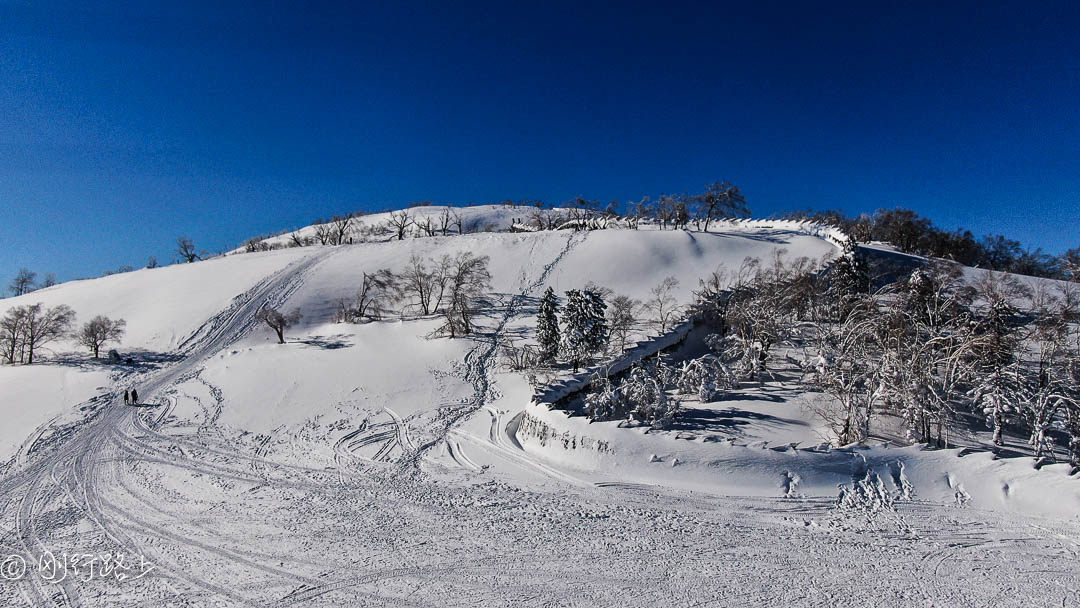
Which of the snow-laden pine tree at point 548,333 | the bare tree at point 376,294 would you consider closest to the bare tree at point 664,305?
the snow-laden pine tree at point 548,333

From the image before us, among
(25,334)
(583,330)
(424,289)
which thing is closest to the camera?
(583,330)

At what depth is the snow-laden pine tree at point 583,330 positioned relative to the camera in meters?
22.3

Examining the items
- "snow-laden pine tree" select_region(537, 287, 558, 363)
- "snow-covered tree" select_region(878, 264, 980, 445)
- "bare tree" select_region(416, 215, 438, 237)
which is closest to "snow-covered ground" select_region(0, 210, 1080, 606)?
"snow-covered tree" select_region(878, 264, 980, 445)

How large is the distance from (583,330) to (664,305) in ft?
34.3

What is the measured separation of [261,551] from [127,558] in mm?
2931

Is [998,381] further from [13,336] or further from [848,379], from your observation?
[13,336]

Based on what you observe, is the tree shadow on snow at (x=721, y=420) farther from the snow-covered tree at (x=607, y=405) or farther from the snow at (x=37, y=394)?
the snow at (x=37, y=394)

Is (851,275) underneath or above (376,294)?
above

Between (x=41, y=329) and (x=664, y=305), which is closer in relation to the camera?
(x=41, y=329)

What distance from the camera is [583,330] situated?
73.6 ft

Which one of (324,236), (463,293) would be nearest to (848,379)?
(463,293)

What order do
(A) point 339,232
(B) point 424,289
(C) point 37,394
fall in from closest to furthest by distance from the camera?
1. (C) point 37,394
2. (B) point 424,289
3. (A) point 339,232

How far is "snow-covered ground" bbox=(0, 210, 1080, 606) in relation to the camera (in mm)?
9383

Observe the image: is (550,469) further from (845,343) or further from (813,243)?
(813,243)
